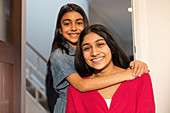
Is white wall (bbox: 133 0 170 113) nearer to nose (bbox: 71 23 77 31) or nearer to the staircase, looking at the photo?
nose (bbox: 71 23 77 31)

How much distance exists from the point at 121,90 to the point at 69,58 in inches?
18.4

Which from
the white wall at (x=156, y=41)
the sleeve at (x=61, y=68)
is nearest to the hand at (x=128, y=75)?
the sleeve at (x=61, y=68)

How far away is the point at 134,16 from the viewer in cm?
200

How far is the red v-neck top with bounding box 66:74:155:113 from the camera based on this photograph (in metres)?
1.07

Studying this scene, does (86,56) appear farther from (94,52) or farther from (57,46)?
(57,46)

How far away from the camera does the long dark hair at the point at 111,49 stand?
1.18 m

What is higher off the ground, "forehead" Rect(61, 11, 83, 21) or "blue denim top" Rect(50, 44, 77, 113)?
"forehead" Rect(61, 11, 83, 21)

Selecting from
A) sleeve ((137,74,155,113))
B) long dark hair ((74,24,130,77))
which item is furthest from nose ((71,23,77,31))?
sleeve ((137,74,155,113))

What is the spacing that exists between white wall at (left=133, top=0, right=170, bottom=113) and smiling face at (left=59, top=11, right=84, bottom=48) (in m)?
0.68

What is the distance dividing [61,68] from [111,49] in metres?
0.38

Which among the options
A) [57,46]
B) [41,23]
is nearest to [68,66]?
[57,46]

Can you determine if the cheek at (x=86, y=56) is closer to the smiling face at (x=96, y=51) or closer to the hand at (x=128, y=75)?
the smiling face at (x=96, y=51)

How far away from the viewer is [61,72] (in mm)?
1389

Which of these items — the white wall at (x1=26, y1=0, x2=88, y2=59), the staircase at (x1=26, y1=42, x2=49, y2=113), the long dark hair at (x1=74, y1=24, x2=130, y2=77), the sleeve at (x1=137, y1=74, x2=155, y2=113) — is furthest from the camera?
the white wall at (x1=26, y1=0, x2=88, y2=59)
